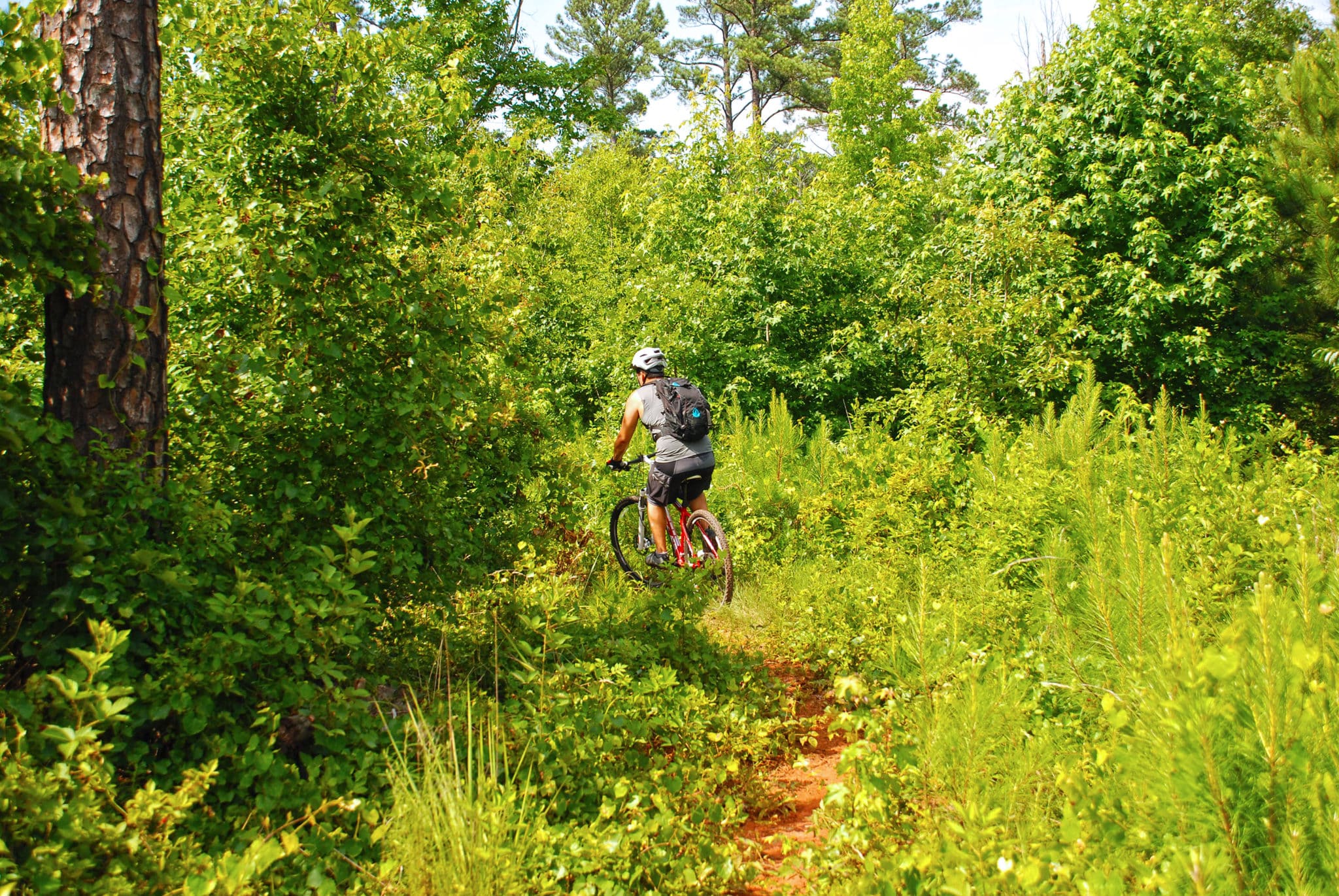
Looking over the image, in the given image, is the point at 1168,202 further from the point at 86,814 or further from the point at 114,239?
the point at 86,814

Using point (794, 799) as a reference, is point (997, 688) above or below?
above

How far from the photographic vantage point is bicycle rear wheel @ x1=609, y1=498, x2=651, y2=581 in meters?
6.76

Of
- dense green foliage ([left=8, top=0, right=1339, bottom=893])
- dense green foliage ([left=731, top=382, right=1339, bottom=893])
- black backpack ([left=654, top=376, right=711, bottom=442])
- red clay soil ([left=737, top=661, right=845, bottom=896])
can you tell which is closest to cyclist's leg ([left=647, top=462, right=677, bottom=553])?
black backpack ([left=654, top=376, right=711, bottom=442])

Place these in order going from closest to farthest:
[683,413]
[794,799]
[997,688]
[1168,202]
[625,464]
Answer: [997,688] < [794,799] < [683,413] < [625,464] < [1168,202]

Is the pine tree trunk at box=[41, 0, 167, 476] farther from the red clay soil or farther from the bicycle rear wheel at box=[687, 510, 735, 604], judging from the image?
the bicycle rear wheel at box=[687, 510, 735, 604]

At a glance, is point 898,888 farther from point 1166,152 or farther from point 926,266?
point 1166,152

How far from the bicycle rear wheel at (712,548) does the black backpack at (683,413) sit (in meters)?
0.63

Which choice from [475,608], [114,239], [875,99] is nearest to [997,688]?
[475,608]

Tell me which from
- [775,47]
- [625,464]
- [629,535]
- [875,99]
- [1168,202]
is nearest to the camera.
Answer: [625,464]

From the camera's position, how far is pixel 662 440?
6180 mm

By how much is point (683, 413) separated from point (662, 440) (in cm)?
31

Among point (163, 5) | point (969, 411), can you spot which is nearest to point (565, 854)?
point (163, 5)

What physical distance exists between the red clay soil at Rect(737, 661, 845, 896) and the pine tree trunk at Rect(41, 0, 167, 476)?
2727 millimetres

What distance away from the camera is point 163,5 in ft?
11.5
